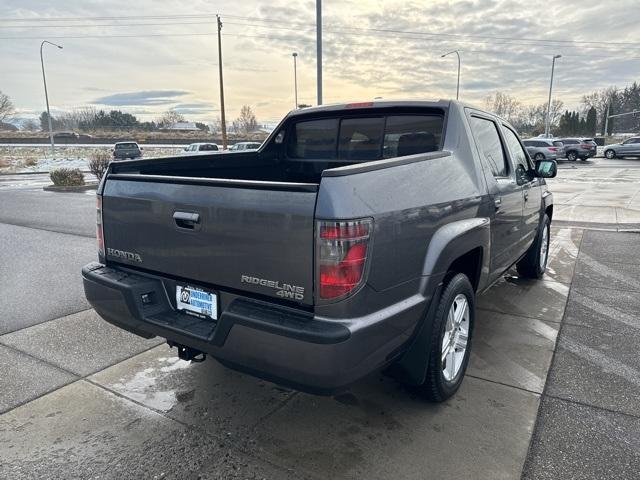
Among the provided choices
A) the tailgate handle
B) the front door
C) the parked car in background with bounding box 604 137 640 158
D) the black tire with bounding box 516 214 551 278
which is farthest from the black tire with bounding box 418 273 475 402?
the parked car in background with bounding box 604 137 640 158

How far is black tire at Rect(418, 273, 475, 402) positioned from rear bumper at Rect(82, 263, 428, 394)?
232 mm

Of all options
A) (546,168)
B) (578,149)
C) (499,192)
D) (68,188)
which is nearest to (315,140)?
(499,192)

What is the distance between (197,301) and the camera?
8.90ft

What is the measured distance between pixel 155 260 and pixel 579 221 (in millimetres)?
9845

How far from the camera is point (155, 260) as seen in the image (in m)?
2.87

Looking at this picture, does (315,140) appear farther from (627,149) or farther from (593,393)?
(627,149)

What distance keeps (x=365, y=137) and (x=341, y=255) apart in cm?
201

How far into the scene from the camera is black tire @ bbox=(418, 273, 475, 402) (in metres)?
2.85

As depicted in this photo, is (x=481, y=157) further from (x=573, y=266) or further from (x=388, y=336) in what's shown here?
(x=573, y=266)

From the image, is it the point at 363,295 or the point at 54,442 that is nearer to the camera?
the point at 363,295

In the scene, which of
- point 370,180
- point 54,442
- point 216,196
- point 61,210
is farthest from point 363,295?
point 61,210

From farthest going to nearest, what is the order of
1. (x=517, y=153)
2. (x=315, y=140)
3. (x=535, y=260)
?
(x=535, y=260) < (x=517, y=153) < (x=315, y=140)

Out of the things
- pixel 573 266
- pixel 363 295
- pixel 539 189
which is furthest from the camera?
pixel 573 266

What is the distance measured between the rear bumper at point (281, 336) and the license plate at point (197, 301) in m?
0.04
